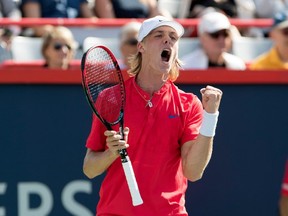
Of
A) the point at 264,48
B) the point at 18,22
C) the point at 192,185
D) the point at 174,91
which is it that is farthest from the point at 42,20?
the point at 174,91

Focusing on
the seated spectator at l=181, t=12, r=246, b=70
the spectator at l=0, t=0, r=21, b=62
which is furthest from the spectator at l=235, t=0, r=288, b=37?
the spectator at l=0, t=0, r=21, b=62

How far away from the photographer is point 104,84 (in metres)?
5.16

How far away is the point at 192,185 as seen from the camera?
6359mm

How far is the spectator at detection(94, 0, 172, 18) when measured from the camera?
31.7ft

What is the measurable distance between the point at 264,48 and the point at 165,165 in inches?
167

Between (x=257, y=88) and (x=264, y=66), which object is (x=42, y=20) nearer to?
(x=264, y=66)

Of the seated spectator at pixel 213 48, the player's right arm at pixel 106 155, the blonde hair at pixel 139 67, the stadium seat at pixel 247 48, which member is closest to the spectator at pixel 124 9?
the stadium seat at pixel 247 48

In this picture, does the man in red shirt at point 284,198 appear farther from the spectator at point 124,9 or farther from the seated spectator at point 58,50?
the spectator at point 124,9

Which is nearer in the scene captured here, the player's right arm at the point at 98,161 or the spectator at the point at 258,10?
the player's right arm at the point at 98,161

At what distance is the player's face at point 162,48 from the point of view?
4.89 m

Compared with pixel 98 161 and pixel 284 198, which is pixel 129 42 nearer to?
pixel 284 198

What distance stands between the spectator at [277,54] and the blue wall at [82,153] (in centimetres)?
144

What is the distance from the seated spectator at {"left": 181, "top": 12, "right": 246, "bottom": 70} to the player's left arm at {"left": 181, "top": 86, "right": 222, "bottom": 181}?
9.52 ft

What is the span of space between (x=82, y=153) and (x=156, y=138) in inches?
57.3
